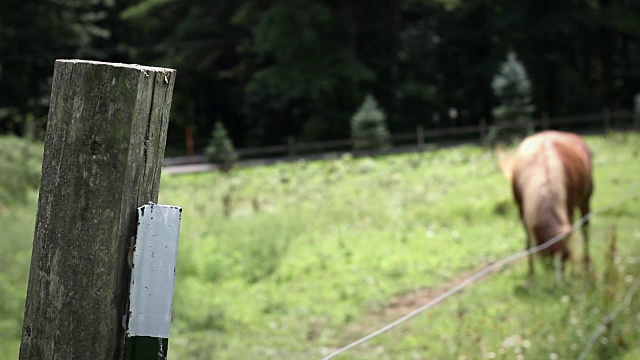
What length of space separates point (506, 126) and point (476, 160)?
4738 mm

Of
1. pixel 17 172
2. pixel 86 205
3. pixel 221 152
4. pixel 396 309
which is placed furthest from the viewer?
pixel 221 152

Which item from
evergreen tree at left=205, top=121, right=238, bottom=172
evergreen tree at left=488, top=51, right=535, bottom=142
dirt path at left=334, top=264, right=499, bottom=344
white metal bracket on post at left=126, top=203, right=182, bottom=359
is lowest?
dirt path at left=334, top=264, right=499, bottom=344

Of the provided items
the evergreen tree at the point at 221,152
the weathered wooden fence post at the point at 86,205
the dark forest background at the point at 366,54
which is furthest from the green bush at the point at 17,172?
the dark forest background at the point at 366,54

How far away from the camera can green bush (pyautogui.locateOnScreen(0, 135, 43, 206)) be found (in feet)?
38.4

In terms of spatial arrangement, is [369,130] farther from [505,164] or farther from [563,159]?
[563,159]

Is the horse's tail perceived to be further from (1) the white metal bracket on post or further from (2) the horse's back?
(1) the white metal bracket on post

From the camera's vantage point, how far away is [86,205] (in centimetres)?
172

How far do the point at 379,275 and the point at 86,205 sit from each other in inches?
326

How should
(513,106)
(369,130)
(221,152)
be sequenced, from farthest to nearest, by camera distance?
1. (369,130)
2. (513,106)
3. (221,152)

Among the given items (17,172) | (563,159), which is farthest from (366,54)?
(563,159)

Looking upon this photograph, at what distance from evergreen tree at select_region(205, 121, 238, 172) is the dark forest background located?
24.4 feet

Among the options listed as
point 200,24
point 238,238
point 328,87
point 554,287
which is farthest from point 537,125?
point 554,287

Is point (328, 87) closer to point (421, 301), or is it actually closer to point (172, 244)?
point (421, 301)

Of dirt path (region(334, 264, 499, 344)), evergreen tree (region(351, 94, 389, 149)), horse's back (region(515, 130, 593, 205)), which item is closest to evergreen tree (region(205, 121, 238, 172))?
evergreen tree (region(351, 94, 389, 149))
